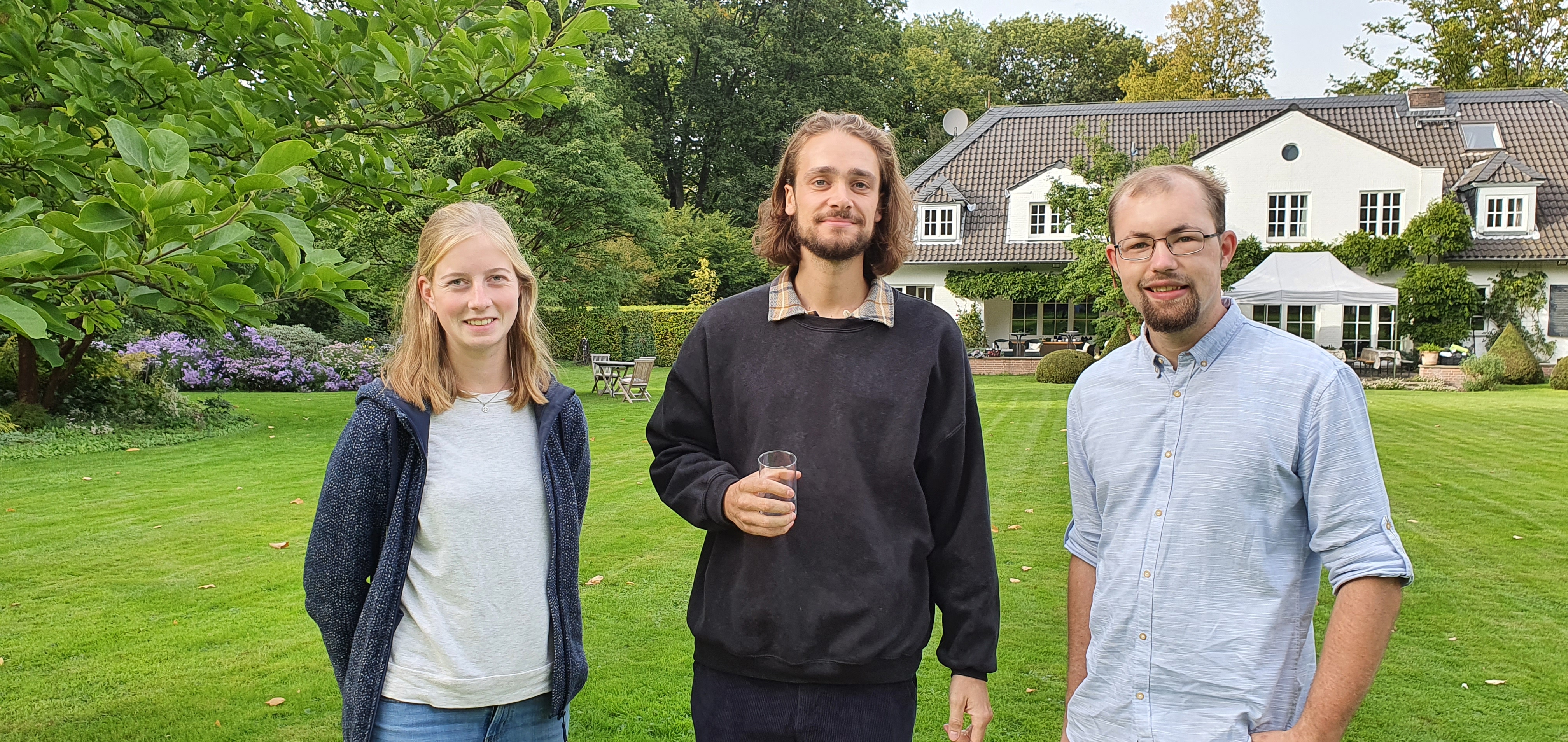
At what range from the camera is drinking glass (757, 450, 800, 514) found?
2.08 metres

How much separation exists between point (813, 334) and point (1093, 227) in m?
21.4

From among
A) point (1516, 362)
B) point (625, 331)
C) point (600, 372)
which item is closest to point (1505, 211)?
point (1516, 362)

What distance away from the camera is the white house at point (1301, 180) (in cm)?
2602

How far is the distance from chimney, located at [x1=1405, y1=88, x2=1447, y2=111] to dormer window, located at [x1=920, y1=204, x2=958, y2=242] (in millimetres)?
13772

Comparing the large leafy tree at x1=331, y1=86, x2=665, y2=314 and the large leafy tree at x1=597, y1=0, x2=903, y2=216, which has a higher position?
the large leafy tree at x1=597, y1=0, x2=903, y2=216

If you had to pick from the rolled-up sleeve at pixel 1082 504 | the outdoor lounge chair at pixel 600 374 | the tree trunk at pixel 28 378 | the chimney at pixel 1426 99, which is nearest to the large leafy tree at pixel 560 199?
the outdoor lounge chair at pixel 600 374

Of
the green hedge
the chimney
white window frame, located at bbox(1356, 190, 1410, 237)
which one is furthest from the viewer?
the green hedge

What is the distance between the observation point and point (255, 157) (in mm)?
2951

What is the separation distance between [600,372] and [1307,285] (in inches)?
630

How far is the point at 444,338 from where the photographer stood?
2.38 metres

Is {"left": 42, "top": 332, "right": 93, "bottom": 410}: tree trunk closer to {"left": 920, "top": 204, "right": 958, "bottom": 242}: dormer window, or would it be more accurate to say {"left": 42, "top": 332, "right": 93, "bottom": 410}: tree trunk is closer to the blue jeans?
the blue jeans

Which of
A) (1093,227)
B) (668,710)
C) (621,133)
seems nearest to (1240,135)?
(1093,227)

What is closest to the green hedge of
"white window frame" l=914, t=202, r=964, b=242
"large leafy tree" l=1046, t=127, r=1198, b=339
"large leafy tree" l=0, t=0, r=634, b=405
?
"white window frame" l=914, t=202, r=964, b=242

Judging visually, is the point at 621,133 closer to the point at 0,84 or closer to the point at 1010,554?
the point at 1010,554
